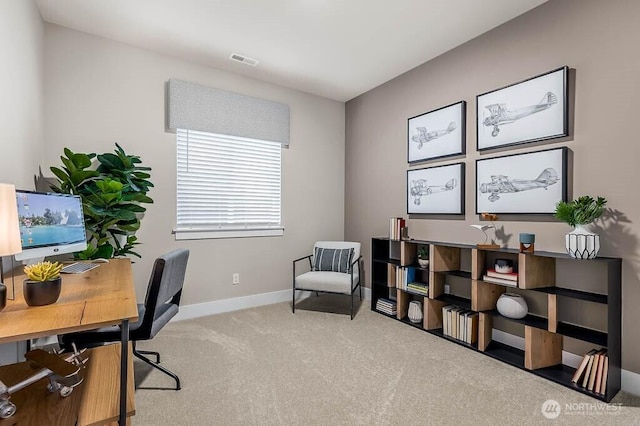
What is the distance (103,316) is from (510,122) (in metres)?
3.11

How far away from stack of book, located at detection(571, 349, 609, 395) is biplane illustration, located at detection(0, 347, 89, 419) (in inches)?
112

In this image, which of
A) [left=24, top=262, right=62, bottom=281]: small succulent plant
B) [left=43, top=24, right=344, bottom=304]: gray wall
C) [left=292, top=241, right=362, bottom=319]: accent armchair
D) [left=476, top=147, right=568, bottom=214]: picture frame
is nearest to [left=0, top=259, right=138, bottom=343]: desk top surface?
[left=24, top=262, right=62, bottom=281]: small succulent plant

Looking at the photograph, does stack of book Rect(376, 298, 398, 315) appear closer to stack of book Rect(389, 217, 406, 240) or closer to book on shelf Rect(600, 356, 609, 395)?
stack of book Rect(389, 217, 406, 240)

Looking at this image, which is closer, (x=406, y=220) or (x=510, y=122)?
(x=510, y=122)

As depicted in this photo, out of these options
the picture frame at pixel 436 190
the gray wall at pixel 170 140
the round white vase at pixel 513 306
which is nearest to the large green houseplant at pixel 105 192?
the gray wall at pixel 170 140

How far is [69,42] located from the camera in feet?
9.75

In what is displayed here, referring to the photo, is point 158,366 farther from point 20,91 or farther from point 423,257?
point 423,257

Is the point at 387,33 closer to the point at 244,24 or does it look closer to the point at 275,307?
the point at 244,24

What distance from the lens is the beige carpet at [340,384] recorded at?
1.88m

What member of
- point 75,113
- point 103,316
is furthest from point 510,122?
point 75,113

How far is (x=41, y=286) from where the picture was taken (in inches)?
50.1

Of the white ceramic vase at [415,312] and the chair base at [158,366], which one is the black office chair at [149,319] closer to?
the chair base at [158,366]

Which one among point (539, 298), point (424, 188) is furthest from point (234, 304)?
point (539, 298)

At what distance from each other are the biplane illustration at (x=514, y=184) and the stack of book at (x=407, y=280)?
1106mm
